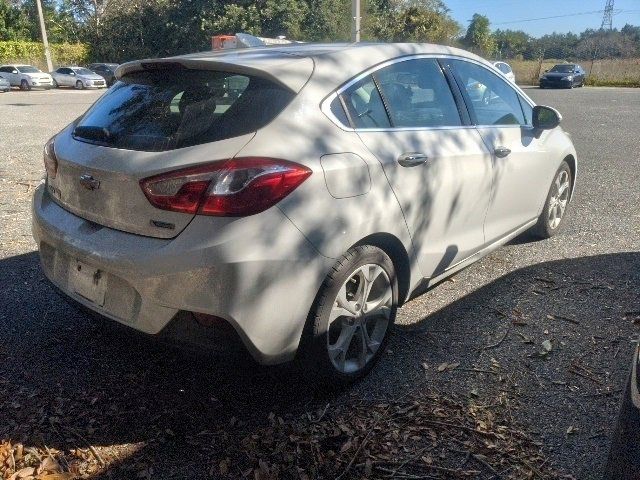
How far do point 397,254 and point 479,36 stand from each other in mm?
70108

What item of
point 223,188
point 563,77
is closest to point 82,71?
point 563,77

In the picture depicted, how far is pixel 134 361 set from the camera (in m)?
3.35

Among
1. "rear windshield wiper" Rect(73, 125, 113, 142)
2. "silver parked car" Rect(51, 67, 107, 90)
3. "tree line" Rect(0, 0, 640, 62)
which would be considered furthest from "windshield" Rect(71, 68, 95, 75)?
"rear windshield wiper" Rect(73, 125, 113, 142)

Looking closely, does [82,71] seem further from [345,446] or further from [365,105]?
[345,446]

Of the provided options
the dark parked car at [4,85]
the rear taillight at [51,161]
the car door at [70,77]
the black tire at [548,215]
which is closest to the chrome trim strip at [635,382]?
the rear taillight at [51,161]

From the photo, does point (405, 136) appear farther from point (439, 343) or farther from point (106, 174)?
point (106, 174)

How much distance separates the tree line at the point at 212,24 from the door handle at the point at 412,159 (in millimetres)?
31221

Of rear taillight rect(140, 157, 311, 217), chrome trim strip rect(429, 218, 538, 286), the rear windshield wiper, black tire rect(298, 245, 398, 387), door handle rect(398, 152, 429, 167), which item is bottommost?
chrome trim strip rect(429, 218, 538, 286)

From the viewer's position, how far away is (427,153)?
331 centimetres

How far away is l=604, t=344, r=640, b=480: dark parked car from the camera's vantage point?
1.69 meters

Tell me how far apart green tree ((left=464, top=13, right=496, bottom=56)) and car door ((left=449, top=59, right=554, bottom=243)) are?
60139mm

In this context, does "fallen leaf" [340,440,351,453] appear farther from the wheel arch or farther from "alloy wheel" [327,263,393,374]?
the wheel arch

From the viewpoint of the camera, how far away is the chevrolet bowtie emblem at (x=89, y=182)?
9.05ft

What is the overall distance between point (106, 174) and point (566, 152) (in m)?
3.84
